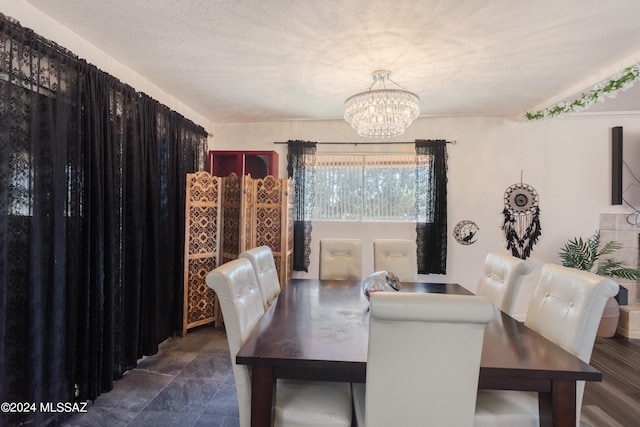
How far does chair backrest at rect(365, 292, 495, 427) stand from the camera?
0.97 metres

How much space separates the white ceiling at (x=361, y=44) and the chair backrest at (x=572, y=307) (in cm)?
147

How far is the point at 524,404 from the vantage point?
1320mm

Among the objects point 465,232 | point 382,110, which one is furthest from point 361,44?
point 465,232

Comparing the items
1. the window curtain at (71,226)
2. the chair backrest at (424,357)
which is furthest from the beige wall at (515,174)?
the chair backrest at (424,357)

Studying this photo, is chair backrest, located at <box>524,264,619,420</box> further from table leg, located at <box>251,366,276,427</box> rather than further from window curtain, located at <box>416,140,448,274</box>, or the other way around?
window curtain, located at <box>416,140,448,274</box>

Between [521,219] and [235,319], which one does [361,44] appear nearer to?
[235,319]

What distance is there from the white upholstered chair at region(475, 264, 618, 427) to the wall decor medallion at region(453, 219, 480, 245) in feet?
7.27

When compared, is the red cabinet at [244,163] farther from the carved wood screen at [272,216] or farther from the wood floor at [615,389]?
the wood floor at [615,389]

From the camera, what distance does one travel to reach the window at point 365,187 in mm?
3779

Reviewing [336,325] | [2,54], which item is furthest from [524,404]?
[2,54]

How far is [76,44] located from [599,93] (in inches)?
159

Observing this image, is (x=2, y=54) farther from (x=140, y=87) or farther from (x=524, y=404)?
(x=524, y=404)

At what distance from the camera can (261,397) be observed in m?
1.21

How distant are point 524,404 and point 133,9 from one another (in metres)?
2.81
